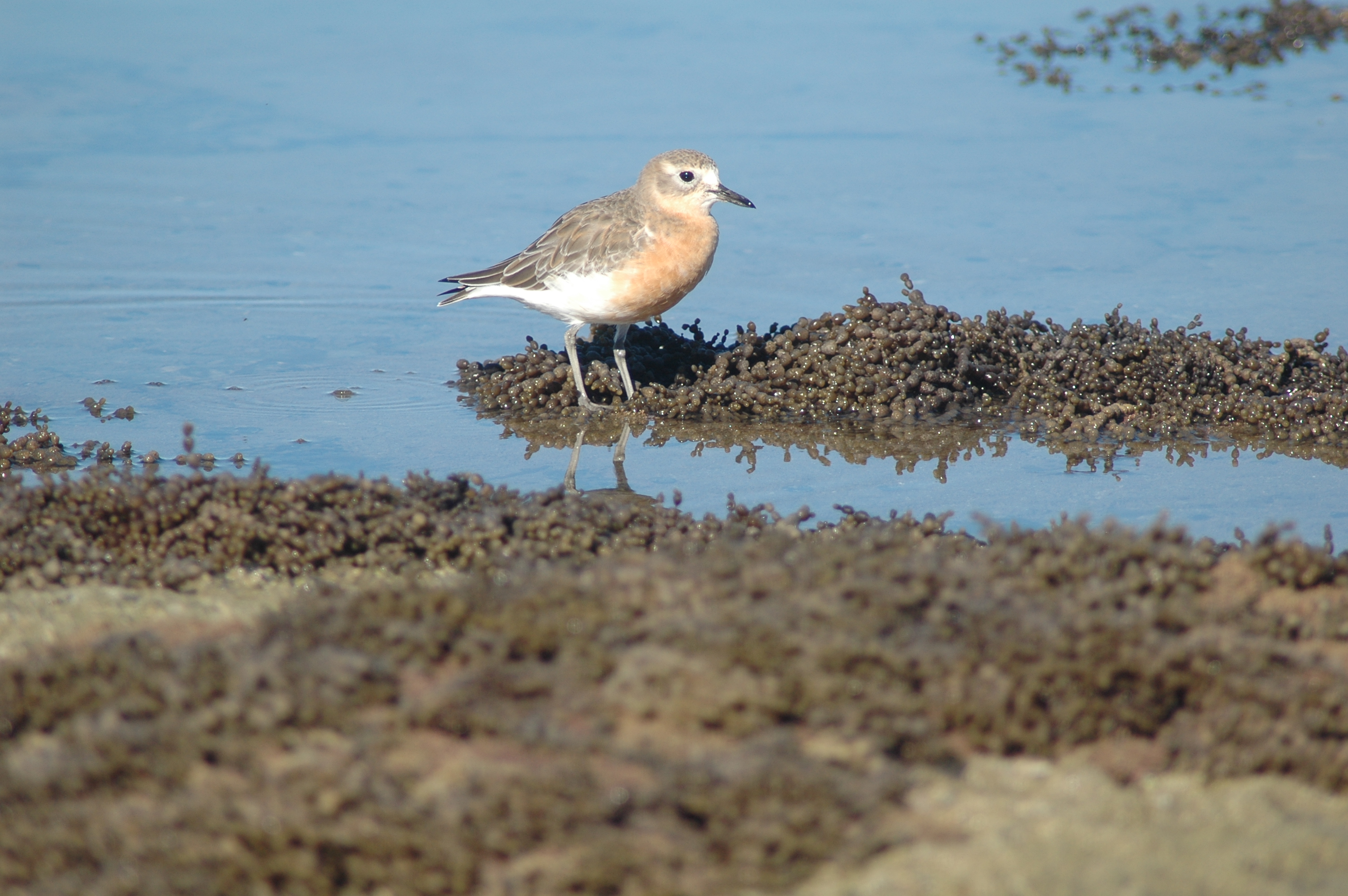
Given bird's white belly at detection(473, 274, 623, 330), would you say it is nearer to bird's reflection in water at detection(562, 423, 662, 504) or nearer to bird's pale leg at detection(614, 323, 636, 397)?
bird's pale leg at detection(614, 323, 636, 397)

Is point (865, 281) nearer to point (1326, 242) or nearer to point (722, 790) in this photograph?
point (1326, 242)

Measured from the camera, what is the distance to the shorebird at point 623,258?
362 inches

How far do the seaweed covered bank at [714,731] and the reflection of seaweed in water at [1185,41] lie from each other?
45.8 feet

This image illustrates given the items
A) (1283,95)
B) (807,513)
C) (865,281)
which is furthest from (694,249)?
(1283,95)

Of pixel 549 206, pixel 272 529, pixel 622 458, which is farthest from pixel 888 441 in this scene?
pixel 549 206

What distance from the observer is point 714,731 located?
12.2 feet

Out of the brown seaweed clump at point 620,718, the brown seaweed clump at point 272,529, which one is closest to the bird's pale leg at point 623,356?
the brown seaweed clump at point 272,529

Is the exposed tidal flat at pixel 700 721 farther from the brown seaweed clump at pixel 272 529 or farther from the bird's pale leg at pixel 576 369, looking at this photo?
the bird's pale leg at pixel 576 369

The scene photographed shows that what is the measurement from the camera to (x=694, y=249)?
30.8 ft

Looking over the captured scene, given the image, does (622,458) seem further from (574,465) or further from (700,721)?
(700,721)

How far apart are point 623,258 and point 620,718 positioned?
5822 millimetres

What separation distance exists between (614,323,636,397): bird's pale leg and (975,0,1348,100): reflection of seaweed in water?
933 centimetres

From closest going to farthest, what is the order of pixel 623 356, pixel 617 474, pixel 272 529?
pixel 272 529 < pixel 617 474 < pixel 623 356

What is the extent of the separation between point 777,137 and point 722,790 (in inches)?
473
